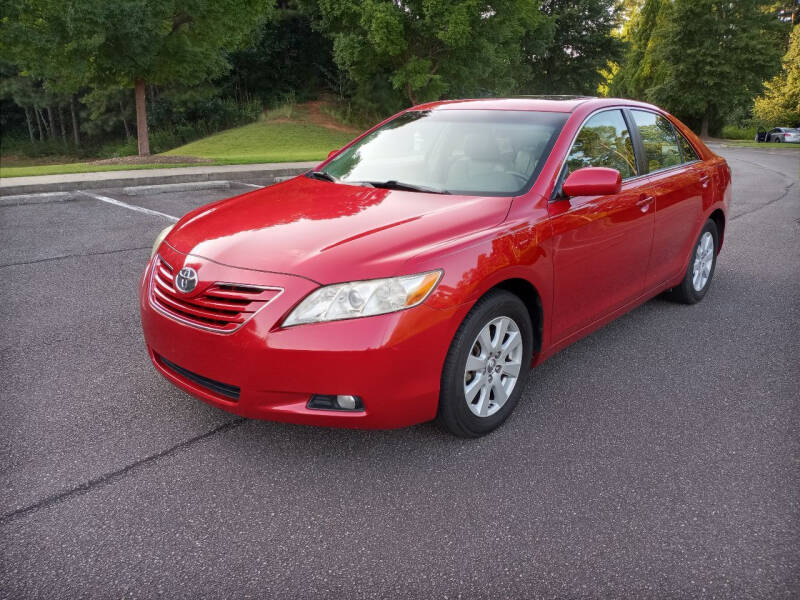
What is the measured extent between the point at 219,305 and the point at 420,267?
2.98 ft

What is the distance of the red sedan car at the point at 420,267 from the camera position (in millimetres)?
2762

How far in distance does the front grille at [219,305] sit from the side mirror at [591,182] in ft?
5.61

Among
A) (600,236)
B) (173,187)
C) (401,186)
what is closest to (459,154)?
(401,186)

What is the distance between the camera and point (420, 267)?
2.84 meters

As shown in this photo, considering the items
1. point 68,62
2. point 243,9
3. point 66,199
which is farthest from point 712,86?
point 66,199

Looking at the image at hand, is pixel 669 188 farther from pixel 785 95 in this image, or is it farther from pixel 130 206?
pixel 785 95

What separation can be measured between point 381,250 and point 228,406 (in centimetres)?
98

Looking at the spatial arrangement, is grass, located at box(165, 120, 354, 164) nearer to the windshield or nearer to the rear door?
the rear door

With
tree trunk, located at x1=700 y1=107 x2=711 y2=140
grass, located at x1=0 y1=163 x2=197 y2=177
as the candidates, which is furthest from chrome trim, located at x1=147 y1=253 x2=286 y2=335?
tree trunk, located at x1=700 y1=107 x2=711 y2=140

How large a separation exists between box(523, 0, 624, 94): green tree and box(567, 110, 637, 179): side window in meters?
44.3

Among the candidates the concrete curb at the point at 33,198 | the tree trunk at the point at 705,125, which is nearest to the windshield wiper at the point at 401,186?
the concrete curb at the point at 33,198

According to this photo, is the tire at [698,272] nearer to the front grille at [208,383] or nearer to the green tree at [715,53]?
the front grille at [208,383]

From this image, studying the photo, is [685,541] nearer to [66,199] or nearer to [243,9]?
[66,199]

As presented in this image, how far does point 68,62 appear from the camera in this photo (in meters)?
15.7
